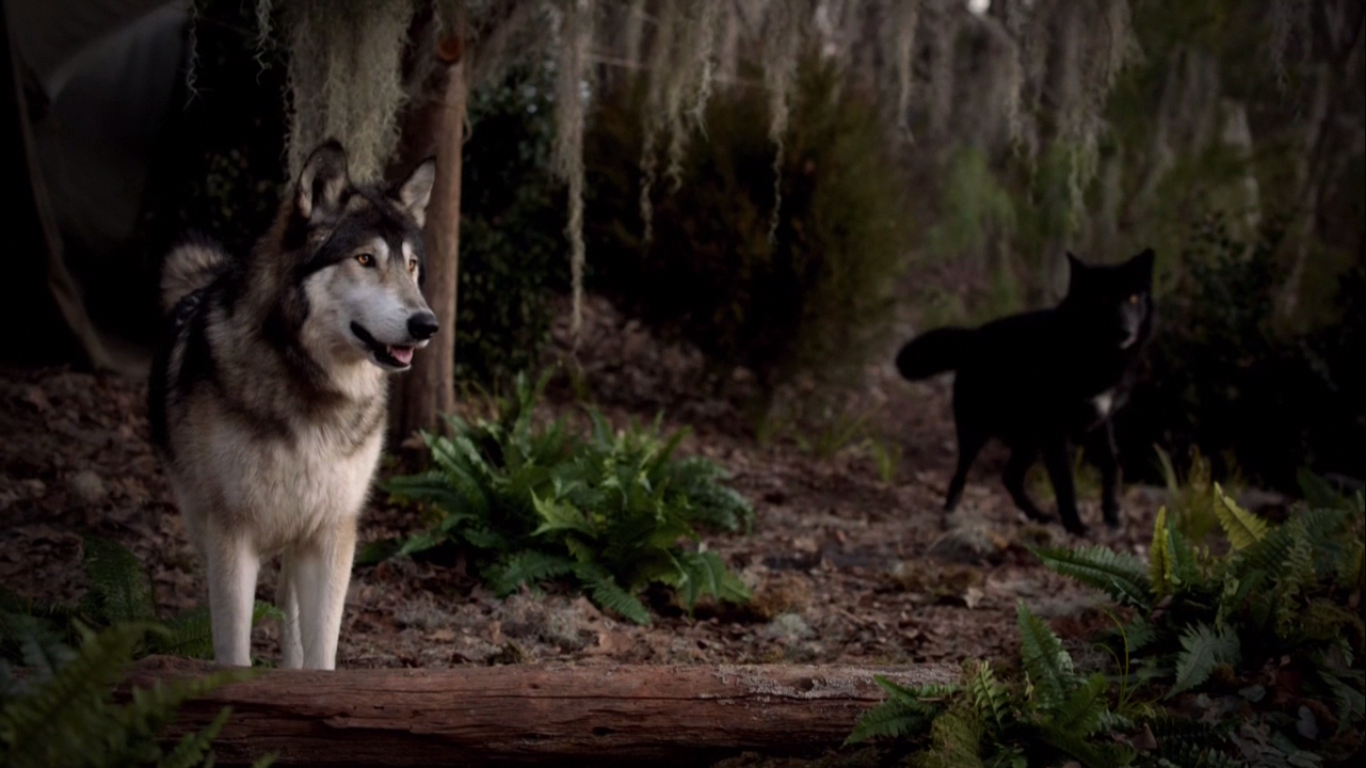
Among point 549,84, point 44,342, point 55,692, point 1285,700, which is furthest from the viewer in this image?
point 549,84

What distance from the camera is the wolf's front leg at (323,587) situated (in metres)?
3.96

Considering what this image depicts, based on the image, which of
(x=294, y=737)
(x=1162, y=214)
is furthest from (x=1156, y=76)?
(x=294, y=737)

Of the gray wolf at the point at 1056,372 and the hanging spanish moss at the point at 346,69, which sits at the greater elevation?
the hanging spanish moss at the point at 346,69

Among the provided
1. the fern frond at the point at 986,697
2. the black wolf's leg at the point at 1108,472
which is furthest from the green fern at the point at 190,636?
the black wolf's leg at the point at 1108,472

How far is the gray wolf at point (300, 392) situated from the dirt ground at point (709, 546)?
2.19 feet

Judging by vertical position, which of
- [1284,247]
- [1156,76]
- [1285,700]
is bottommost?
[1285,700]

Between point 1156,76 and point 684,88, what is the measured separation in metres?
6.75

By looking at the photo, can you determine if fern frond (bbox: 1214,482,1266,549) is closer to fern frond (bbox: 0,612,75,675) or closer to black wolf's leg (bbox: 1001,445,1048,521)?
black wolf's leg (bbox: 1001,445,1048,521)

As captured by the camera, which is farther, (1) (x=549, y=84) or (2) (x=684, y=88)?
(1) (x=549, y=84)

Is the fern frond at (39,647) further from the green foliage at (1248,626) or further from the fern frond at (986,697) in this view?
the green foliage at (1248,626)

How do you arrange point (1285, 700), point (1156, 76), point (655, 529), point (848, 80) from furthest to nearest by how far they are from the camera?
point (1156, 76) < point (848, 80) < point (655, 529) < point (1285, 700)

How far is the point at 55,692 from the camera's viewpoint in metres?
2.32

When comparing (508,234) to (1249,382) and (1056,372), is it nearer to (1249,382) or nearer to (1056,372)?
(1056,372)

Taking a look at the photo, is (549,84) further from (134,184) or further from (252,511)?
(252,511)
